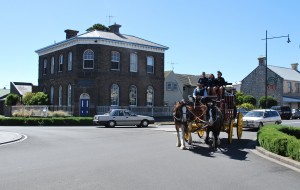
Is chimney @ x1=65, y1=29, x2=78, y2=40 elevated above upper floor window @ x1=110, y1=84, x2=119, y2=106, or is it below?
above

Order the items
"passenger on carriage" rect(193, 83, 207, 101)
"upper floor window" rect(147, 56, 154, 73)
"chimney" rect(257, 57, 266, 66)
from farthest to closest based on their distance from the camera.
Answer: "chimney" rect(257, 57, 266, 66), "upper floor window" rect(147, 56, 154, 73), "passenger on carriage" rect(193, 83, 207, 101)

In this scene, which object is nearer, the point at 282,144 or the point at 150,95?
the point at 282,144

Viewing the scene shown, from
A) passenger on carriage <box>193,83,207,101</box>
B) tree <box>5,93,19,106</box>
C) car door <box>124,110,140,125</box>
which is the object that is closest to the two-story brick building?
tree <box>5,93,19,106</box>

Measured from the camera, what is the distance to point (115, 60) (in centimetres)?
4212

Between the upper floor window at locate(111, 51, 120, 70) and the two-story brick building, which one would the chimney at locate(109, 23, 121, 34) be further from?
the upper floor window at locate(111, 51, 120, 70)

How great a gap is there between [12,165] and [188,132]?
7.06 metres

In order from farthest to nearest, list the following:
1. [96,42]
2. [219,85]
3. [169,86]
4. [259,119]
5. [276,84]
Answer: [276,84] < [169,86] < [96,42] < [259,119] < [219,85]

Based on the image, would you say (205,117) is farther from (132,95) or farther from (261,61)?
(261,61)

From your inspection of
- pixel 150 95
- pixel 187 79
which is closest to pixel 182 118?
pixel 150 95

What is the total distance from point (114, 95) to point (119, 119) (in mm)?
11162

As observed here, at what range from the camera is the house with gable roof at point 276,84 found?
212 ft

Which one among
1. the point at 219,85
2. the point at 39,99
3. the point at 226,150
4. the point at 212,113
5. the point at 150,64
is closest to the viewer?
the point at 226,150

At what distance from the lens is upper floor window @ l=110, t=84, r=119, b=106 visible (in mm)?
41719

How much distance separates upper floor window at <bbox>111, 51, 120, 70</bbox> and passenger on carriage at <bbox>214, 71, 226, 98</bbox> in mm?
26497
